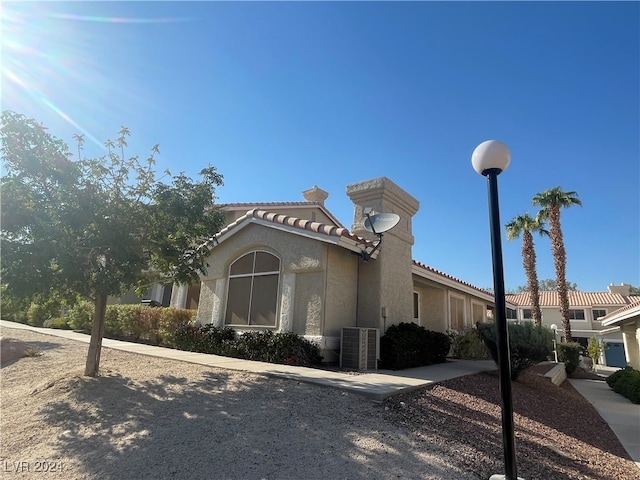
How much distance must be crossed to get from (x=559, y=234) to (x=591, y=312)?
78.4 ft

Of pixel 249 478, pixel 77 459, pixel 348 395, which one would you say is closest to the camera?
pixel 249 478

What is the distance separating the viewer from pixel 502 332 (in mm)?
3859

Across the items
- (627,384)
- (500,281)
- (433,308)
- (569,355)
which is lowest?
(627,384)

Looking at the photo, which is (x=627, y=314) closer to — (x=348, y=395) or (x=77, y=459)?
(x=348, y=395)

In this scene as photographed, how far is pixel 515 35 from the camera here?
838 centimetres

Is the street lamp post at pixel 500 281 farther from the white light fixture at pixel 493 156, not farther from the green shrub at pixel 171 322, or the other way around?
the green shrub at pixel 171 322

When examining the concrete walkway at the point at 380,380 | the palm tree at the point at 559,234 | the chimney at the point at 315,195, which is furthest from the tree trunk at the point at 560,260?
the chimney at the point at 315,195

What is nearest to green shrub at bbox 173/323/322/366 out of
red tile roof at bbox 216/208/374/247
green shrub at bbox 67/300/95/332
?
red tile roof at bbox 216/208/374/247

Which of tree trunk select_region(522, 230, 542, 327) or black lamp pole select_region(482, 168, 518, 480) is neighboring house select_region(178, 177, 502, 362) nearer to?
black lamp pole select_region(482, 168, 518, 480)

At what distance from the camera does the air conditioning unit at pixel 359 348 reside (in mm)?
8938

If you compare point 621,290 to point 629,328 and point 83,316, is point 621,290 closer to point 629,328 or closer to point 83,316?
point 629,328

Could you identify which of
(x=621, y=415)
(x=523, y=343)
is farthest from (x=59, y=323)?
(x=621, y=415)

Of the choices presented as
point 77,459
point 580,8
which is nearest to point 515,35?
point 580,8

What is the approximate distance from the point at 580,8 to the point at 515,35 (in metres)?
1.25
